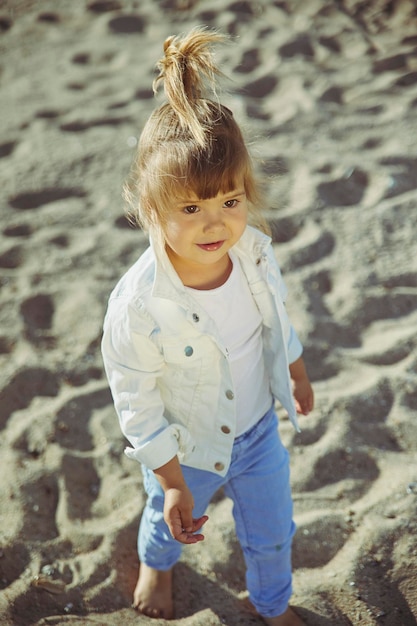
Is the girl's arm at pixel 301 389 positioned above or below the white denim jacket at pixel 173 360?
below

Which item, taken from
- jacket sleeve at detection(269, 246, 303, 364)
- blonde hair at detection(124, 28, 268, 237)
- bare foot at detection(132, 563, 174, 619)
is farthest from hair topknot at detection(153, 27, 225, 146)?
bare foot at detection(132, 563, 174, 619)

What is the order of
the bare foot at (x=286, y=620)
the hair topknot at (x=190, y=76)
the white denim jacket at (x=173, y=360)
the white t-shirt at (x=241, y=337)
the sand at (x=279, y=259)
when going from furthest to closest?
the sand at (x=279, y=259)
the bare foot at (x=286, y=620)
the white t-shirt at (x=241, y=337)
the white denim jacket at (x=173, y=360)
the hair topknot at (x=190, y=76)

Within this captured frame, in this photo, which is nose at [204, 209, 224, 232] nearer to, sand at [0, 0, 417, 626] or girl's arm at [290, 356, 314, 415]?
sand at [0, 0, 417, 626]

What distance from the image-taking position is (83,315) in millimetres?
3080

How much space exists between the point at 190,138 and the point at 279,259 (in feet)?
5.61

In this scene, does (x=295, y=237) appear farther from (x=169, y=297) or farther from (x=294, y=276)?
(x=169, y=297)

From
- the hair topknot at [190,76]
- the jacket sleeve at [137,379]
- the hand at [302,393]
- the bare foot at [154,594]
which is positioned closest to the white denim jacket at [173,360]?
the jacket sleeve at [137,379]

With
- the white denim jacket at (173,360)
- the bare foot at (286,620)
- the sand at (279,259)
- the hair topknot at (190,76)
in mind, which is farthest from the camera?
the sand at (279,259)

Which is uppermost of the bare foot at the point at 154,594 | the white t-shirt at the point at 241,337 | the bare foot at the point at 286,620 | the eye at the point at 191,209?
the eye at the point at 191,209

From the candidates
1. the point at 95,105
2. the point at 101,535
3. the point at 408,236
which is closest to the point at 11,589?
the point at 101,535

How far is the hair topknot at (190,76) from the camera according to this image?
1577 mm

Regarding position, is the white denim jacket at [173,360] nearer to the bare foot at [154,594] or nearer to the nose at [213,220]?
the nose at [213,220]

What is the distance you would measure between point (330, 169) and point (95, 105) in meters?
1.58

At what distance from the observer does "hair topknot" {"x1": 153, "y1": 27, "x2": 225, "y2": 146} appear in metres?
1.58
